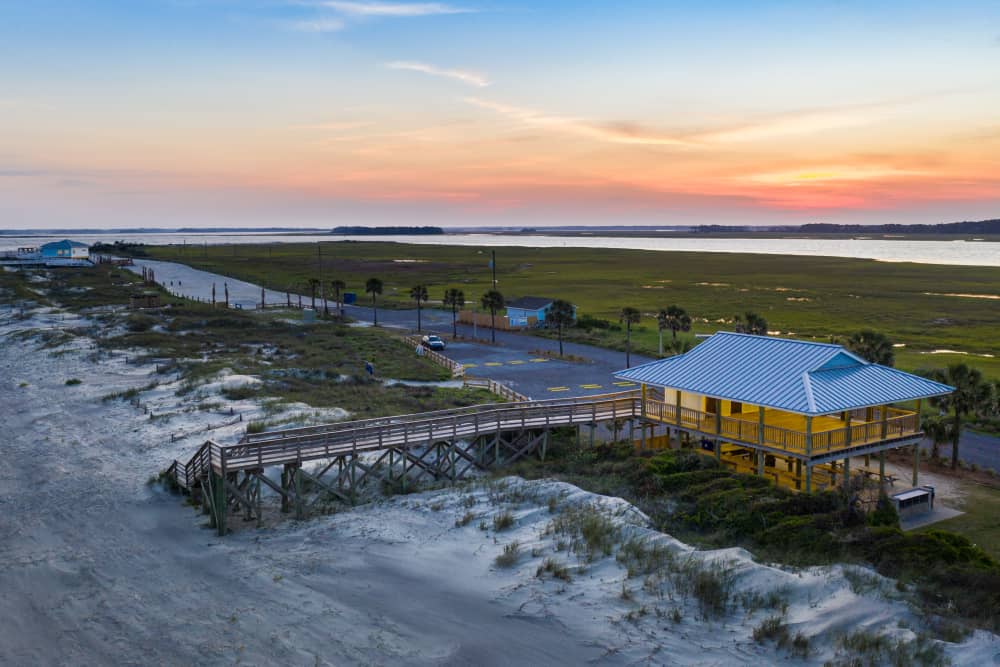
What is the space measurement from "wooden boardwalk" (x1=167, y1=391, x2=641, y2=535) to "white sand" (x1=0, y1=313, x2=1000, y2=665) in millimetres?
1333

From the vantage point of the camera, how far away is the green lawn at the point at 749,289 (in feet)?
229

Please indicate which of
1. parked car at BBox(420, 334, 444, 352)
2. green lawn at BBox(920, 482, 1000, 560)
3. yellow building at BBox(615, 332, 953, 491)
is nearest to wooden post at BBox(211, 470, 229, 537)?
yellow building at BBox(615, 332, 953, 491)

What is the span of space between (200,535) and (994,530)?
24.3 m

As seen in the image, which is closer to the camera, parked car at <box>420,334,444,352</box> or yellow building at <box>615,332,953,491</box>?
yellow building at <box>615,332,953,491</box>

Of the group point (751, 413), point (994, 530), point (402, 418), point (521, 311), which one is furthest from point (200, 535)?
point (521, 311)

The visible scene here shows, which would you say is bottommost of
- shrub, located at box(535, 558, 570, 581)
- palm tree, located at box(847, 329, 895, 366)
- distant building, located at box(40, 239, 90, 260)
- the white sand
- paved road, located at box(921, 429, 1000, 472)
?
paved road, located at box(921, 429, 1000, 472)

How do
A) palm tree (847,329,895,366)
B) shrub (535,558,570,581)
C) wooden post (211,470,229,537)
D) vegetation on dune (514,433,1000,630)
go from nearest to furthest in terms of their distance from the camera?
1. vegetation on dune (514,433,1000,630)
2. shrub (535,558,570,581)
3. wooden post (211,470,229,537)
4. palm tree (847,329,895,366)

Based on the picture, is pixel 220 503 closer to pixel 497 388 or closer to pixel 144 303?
pixel 497 388

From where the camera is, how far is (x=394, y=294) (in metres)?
113

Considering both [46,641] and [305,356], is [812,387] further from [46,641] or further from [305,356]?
[305,356]

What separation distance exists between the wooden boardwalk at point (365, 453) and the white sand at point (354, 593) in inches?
52.5

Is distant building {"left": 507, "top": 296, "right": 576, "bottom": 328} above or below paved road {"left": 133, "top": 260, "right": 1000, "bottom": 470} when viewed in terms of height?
above

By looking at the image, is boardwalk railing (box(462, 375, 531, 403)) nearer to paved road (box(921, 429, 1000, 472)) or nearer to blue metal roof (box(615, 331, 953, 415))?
blue metal roof (box(615, 331, 953, 415))

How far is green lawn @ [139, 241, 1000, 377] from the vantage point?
69750 millimetres
